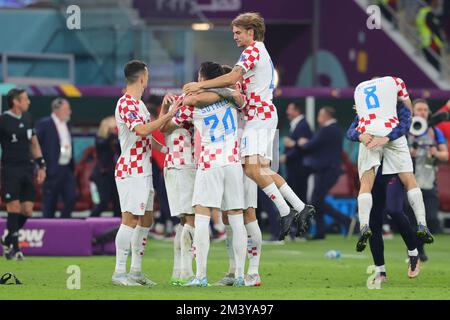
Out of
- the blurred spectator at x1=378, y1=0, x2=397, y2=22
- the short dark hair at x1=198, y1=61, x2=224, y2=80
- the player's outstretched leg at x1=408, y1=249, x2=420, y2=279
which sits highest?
the blurred spectator at x1=378, y1=0, x2=397, y2=22

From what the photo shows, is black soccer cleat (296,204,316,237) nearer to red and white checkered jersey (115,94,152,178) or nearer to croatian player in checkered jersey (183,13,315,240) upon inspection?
croatian player in checkered jersey (183,13,315,240)

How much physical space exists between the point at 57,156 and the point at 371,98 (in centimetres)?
844

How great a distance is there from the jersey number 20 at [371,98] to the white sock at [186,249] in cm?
228

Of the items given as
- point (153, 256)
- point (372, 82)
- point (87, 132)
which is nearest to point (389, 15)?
point (87, 132)

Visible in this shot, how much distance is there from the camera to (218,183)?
1326 centimetres

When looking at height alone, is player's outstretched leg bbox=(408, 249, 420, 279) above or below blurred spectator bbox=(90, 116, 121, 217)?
below

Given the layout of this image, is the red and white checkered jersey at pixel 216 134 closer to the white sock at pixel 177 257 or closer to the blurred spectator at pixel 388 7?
the white sock at pixel 177 257

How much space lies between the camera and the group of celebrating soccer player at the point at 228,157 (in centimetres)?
1325

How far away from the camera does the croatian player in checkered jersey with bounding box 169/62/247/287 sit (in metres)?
13.2

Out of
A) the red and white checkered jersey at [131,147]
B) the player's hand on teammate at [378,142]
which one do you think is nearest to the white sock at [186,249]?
the red and white checkered jersey at [131,147]

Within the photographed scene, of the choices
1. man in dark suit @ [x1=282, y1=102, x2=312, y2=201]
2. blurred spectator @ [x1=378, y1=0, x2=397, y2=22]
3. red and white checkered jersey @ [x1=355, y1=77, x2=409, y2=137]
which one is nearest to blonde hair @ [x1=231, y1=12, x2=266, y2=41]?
red and white checkered jersey @ [x1=355, y1=77, x2=409, y2=137]

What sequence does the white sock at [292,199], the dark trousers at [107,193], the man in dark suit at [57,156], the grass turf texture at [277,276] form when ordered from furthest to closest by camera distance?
the dark trousers at [107,193], the man in dark suit at [57,156], the white sock at [292,199], the grass turf texture at [277,276]

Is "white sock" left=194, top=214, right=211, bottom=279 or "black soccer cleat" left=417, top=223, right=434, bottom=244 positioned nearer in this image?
"white sock" left=194, top=214, right=211, bottom=279

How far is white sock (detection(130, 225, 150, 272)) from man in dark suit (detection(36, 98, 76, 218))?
7.43m
